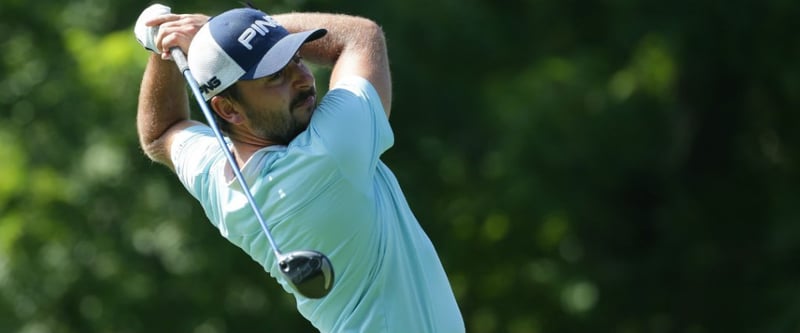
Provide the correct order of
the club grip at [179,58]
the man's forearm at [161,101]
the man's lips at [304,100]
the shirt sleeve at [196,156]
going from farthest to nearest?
1. the man's forearm at [161,101]
2. the shirt sleeve at [196,156]
3. the club grip at [179,58]
4. the man's lips at [304,100]

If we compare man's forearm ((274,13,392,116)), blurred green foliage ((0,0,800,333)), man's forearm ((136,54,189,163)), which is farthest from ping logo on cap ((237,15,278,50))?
blurred green foliage ((0,0,800,333))

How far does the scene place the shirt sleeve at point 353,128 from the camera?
4145mm

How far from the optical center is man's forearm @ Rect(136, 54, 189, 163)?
192 inches

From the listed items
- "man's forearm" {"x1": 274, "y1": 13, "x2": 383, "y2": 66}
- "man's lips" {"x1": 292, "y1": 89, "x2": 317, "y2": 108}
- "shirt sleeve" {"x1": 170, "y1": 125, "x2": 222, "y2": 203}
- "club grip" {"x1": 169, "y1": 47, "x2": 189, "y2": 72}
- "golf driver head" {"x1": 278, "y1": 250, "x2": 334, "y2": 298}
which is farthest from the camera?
"man's forearm" {"x1": 274, "y1": 13, "x2": 383, "y2": 66}

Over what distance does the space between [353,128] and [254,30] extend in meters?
0.39

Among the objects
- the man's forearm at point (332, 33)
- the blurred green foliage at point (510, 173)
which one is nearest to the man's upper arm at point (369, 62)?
the man's forearm at point (332, 33)

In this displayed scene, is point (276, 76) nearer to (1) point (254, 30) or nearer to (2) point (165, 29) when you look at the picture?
(1) point (254, 30)

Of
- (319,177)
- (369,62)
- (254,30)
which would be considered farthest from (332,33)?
(319,177)

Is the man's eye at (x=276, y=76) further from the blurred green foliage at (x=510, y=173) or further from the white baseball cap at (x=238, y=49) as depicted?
the blurred green foliage at (x=510, y=173)

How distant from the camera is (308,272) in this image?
3.80 metres

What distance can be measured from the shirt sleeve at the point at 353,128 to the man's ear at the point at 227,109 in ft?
0.74

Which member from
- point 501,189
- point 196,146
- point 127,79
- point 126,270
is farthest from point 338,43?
point 501,189

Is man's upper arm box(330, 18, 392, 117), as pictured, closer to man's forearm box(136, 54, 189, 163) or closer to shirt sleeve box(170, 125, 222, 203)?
shirt sleeve box(170, 125, 222, 203)

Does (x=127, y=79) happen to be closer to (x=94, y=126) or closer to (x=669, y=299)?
(x=94, y=126)
